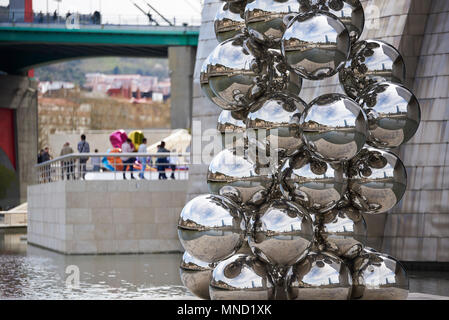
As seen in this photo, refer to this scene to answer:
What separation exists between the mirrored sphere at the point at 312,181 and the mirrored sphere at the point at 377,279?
57 centimetres

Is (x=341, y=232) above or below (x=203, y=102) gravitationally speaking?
below

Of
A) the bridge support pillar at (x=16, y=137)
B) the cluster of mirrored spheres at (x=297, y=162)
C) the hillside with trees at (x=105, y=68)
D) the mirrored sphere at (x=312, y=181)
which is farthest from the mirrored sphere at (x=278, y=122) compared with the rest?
the hillside with trees at (x=105, y=68)

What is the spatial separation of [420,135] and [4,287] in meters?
6.73

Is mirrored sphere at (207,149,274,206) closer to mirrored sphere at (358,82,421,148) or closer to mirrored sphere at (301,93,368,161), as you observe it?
mirrored sphere at (301,93,368,161)

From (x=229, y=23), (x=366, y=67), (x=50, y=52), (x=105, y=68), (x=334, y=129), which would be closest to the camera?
(x=334, y=129)

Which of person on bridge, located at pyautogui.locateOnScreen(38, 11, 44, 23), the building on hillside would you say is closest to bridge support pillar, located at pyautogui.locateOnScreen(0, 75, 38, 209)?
person on bridge, located at pyautogui.locateOnScreen(38, 11, 44, 23)

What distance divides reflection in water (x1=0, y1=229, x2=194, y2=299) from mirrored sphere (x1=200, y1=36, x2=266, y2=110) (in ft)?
11.0

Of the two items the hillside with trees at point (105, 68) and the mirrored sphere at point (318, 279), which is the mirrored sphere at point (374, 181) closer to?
the mirrored sphere at point (318, 279)

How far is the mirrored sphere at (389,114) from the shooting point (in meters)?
6.68

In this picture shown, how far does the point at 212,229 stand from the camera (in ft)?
20.2

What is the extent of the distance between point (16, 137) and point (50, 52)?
572 centimetres

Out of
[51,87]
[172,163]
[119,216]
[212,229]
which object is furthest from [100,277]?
[51,87]

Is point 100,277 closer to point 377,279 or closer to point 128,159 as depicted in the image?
point 128,159
